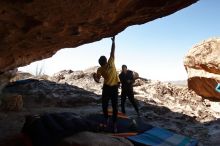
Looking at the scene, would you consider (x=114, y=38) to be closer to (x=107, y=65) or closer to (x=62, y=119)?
(x=107, y=65)

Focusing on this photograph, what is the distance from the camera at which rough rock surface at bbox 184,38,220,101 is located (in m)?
19.1

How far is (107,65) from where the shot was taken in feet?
28.0

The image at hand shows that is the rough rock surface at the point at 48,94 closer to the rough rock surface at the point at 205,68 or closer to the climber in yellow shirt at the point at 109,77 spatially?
the climber in yellow shirt at the point at 109,77

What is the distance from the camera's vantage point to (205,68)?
19750mm

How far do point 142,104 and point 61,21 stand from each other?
8907 mm

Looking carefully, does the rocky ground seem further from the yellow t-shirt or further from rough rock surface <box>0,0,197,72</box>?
the yellow t-shirt

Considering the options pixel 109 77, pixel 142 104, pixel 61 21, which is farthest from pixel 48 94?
pixel 61 21

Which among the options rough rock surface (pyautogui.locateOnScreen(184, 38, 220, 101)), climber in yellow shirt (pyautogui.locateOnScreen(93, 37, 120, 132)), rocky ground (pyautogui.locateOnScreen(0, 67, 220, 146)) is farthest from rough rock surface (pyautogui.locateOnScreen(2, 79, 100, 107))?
rough rock surface (pyautogui.locateOnScreen(184, 38, 220, 101))

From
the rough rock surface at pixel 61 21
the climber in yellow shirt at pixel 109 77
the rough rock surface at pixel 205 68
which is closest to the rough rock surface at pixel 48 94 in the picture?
the rough rock surface at pixel 61 21

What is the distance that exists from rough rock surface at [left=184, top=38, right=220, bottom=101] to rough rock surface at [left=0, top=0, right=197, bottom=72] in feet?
38.2

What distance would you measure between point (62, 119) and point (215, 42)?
14.6 m

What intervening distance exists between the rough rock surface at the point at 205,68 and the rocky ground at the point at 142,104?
713mm

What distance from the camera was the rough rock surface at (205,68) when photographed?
19.1 m

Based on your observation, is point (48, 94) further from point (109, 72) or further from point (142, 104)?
point (109, 72)
